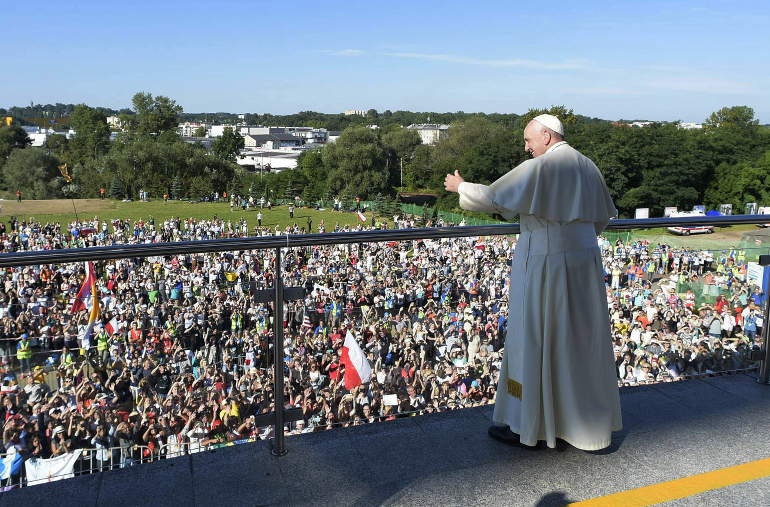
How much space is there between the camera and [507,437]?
3746mm

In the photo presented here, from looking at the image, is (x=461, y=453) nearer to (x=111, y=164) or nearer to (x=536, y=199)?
(x=536, y=199)

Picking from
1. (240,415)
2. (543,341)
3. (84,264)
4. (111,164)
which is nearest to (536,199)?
(543,341)

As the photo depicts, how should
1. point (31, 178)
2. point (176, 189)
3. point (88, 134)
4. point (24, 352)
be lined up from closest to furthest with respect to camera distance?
point (24, 352)
point (176, 189)
point (31, 178)
point (88, 134)

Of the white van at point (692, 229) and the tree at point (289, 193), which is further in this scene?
the tree at point (289, 193)

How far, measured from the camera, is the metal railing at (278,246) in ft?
10.1

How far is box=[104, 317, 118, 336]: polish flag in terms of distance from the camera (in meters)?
3.25

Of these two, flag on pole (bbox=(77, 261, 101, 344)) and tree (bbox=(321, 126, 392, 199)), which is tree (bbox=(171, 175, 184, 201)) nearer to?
tree (bbox=(321, 126, 392, 199))

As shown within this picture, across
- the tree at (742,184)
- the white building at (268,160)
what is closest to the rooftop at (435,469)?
the tree at (742,184)

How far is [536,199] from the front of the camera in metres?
3.32

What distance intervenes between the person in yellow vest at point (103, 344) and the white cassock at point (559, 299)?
5.86 feet

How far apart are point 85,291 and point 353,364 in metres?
1.40

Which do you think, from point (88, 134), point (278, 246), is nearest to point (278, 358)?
point (278, 246)

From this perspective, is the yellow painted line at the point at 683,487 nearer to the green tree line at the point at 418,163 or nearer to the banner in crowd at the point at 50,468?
the banner in crowd at the point at 50,468

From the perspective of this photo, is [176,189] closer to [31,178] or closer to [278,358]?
[31,178]
